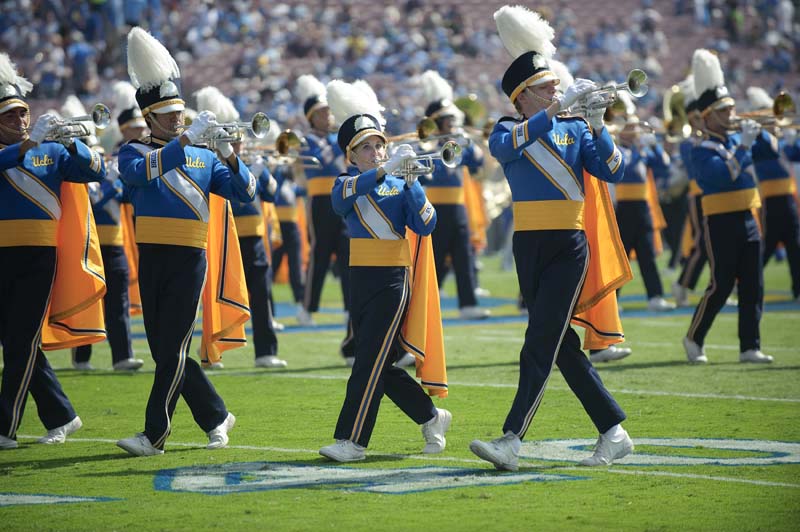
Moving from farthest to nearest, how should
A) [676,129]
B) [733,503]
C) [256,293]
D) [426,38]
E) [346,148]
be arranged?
[426,38]
[676,129]
[256,293]
[346,148]
[733,503]

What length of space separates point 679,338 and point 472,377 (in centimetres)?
325

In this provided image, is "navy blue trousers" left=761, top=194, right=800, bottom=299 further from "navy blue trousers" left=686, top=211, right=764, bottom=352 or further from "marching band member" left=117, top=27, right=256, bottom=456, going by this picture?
"marching band member" left=117, top=27, right=256, bottom=456

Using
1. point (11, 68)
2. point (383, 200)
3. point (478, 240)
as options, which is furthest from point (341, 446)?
point (478, 240)

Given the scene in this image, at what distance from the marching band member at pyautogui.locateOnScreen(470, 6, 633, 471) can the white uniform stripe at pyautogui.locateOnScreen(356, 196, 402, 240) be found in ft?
2.35

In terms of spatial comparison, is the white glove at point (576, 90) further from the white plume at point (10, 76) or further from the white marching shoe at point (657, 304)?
the white marching shoe at point (657, 304)

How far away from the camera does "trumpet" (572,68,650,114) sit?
21.2 feet

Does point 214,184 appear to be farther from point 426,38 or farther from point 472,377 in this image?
point 426,38

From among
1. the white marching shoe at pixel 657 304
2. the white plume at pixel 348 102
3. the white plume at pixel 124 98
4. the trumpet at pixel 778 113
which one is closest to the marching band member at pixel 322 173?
the white plume at pixel 124 98

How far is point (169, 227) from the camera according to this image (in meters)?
7.36

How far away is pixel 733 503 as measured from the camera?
5.70 meters

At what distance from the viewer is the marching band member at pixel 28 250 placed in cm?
766

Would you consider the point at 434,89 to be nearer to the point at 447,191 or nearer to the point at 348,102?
the point at 447,191

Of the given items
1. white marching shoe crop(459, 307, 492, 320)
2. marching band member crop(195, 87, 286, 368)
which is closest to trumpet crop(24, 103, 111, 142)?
marching band member crop(195, 87, 286, 368)

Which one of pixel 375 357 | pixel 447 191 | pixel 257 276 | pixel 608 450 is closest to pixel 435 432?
pixel 375 357
